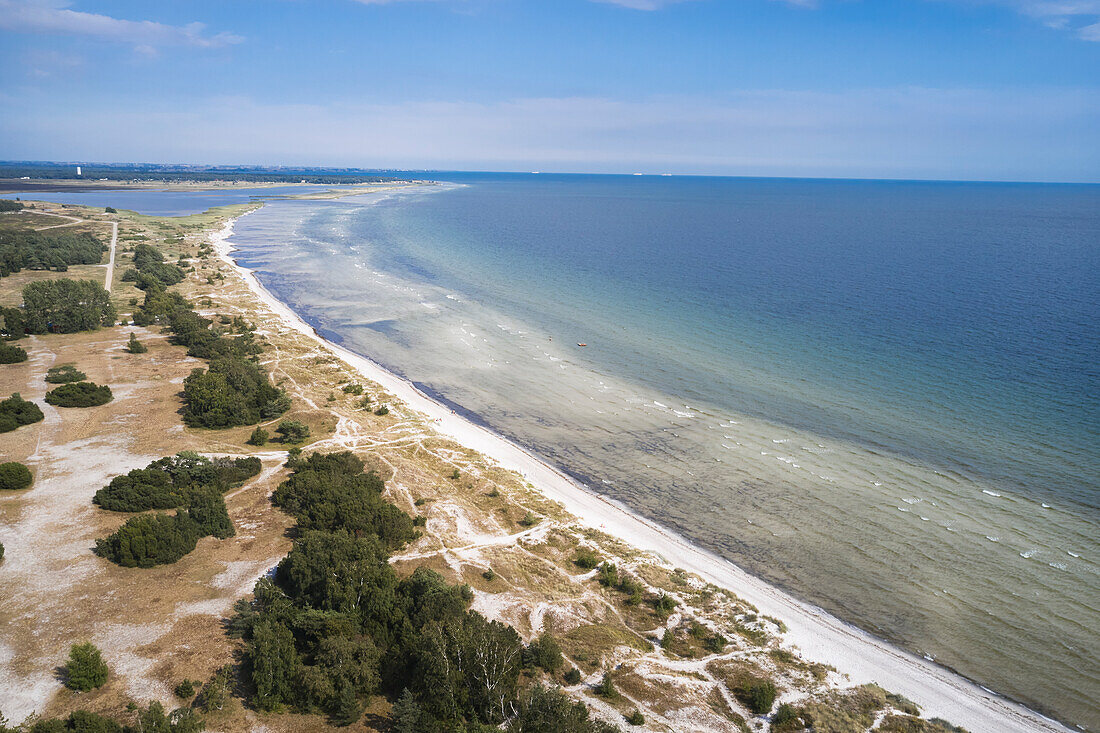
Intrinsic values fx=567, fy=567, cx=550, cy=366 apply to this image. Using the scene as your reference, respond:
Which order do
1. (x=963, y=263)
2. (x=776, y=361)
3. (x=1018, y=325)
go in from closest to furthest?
1. (x=776, y=361)
2. (x=1018, y=325)
3. (x=963, y=263)

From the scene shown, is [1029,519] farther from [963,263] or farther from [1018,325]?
[963,263]

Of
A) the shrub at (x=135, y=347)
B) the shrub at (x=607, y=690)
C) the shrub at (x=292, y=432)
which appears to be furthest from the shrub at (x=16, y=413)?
the shrub at (x=607, y=690)

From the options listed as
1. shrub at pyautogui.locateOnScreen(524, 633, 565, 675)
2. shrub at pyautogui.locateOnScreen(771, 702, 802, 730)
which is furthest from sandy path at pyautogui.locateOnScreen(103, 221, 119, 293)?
shrub at pyautogui.locateOnScreen(771, 702, 802, 730)

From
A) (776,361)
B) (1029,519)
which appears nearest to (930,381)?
(776,361)

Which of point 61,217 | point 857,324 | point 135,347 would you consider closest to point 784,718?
point 135,347

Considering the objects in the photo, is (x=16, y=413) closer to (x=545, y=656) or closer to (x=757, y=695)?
(x=545, y=656)
